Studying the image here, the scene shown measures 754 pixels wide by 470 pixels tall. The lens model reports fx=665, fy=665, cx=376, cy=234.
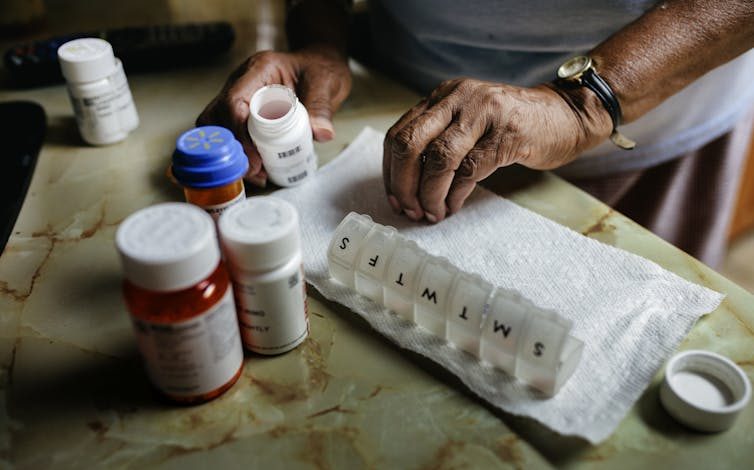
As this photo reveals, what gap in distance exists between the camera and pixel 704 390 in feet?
1.73

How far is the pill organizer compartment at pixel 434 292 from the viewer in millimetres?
577

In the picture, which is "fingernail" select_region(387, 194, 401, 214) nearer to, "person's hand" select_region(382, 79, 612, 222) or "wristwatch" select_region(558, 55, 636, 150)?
"person's hand" select_region(382, 79, 612, 222)

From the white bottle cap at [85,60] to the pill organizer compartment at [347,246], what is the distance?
0.37 meters

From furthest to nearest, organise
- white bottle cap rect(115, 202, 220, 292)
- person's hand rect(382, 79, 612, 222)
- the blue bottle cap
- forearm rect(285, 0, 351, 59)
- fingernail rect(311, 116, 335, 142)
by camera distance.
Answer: forearm rect(285, 0, 351, 59) → fingernail rect(311, 116, 335, 142) → person's hand rect(382, 79, 612, 222) → the blue bottle cap → white bottle cap rect(115, 202, 220, 292)

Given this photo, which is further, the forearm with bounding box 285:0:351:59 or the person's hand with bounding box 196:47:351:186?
the forearm with bounding box 285:0:351:59

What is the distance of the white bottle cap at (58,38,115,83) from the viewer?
77 cm

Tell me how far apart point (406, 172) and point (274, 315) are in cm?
23

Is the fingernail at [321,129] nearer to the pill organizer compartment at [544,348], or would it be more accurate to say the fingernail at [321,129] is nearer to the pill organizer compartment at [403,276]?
the pill organizer compartment at [403,276]

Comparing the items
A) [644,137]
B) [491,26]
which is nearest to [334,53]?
[491,26]

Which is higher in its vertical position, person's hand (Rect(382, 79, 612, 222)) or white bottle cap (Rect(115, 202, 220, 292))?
white bottle cap (Rect(115, 202, 220, 292))

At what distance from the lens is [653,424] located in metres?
0.52

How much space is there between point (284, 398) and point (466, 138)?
12.8 inches

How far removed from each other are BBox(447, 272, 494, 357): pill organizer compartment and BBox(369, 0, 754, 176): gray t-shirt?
416 millimetres

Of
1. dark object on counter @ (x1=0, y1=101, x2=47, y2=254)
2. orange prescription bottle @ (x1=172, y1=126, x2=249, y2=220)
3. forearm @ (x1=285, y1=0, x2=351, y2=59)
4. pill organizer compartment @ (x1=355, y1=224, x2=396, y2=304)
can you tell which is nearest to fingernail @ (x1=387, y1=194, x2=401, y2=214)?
pill organizer compartment @ (x1=355, y1=224, x2=396, y2=304)
